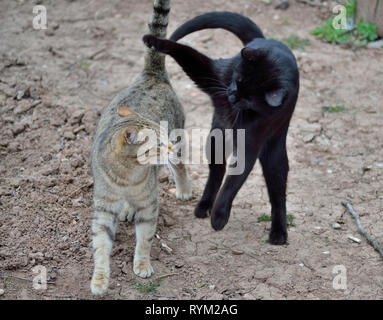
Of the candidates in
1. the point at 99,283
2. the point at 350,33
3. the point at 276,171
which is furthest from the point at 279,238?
the point at 350,33

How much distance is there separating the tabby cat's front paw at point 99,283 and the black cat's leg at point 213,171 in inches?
54.9

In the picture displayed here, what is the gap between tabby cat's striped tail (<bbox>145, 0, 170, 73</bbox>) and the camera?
4625 mm

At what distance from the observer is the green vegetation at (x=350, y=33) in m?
7.97

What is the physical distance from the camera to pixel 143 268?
4.18 metres

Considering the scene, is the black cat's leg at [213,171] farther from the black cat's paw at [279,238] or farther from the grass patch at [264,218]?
the black cat's paw at [279,238]

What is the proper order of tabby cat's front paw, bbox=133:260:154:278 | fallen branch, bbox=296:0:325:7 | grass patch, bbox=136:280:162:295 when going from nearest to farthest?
grass patch, bbox=136:280:162:295, tabby cat's front paw, bbox=133:260:154:278, fallen branch, bbox=296:0:325:7

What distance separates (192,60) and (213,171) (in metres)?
1.13

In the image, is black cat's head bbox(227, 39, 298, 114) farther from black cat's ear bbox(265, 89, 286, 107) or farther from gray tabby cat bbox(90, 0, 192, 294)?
gray tabby cat bbox(90, 0, 192, 294)

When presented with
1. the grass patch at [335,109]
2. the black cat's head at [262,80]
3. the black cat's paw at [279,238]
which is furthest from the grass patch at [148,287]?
the grass patch at [335,109]

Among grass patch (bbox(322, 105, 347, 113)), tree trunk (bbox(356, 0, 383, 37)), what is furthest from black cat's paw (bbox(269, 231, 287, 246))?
tree trunk (bbox(356, 0, 383, 37))

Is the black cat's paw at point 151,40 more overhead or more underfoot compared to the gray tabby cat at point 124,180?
more overhead

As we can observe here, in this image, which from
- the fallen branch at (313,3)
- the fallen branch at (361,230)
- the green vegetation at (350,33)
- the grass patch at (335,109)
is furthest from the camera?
the fallen branch at (313,3)

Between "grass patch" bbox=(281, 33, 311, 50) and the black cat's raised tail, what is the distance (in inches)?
132

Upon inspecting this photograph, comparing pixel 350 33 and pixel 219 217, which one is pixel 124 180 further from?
pixel 350 33
